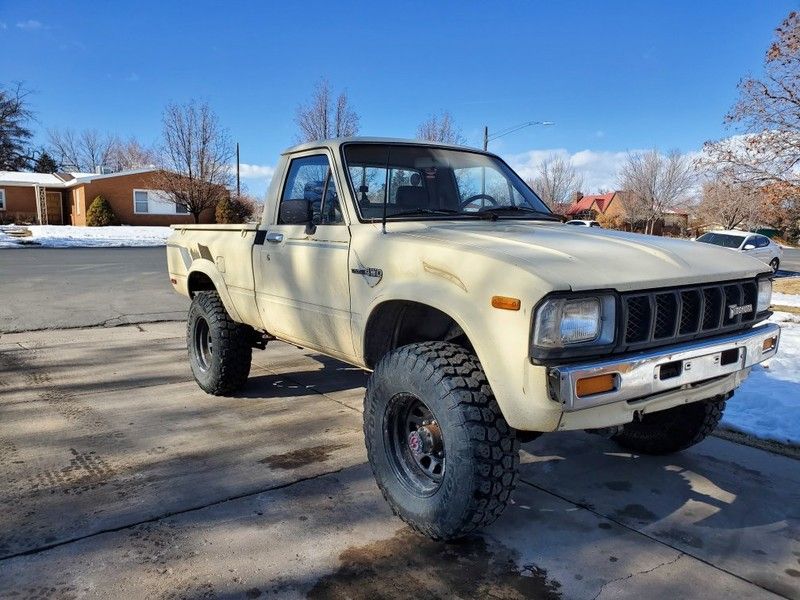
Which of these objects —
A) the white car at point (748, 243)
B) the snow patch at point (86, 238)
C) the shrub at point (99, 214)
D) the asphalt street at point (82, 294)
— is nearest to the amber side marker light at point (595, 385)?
the asphalt street at point (82, 294)

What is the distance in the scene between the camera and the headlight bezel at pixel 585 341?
7.47 feet

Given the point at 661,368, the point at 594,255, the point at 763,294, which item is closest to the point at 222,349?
the point at 594,255

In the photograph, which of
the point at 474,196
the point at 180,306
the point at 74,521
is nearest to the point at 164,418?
the point at 74,521

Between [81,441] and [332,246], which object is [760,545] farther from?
[81,441]

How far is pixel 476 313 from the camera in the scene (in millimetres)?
2498

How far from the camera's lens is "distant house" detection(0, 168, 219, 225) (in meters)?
35.3

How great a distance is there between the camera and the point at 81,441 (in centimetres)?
392

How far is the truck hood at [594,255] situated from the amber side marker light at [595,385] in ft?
1.17

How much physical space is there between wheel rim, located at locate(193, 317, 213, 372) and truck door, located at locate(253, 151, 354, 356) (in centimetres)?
120

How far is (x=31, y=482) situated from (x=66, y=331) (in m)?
4.89

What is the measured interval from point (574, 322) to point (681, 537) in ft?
4.58

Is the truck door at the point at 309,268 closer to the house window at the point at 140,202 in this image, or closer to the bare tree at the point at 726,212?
the bare tree at the point at 726,212

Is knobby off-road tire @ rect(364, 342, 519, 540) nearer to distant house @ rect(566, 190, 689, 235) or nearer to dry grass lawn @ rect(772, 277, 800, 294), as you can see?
dry grass lawn @ rect(772, 277, 800, 294)

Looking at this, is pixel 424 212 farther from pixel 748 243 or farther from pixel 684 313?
pixel 748 243
